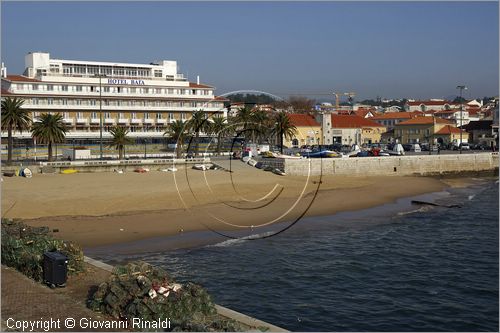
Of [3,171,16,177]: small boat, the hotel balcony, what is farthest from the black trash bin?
the hotel balcony

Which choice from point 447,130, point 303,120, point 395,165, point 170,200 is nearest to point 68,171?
point 170,200

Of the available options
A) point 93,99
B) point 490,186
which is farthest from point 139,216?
point 93,99

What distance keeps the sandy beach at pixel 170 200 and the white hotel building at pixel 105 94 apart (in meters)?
33.2

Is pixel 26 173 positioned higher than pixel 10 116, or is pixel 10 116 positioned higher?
pixel 10 116

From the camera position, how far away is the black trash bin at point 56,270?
16.3 metres

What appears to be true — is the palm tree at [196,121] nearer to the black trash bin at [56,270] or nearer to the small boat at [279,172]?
the small boat at [279,172]

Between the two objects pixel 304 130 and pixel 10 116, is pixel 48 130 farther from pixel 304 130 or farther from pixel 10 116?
pixel 304 130

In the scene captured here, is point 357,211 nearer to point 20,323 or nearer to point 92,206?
point 92,206

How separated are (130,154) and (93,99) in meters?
13.5

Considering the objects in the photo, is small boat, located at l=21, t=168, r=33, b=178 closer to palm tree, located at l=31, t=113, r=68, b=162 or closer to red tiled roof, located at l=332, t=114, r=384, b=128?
palm tree, located at l=31, t=113, r=68, b=162

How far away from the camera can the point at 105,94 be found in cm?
8762

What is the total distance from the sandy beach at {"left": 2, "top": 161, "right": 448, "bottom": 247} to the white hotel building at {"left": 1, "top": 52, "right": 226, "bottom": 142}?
3318 cm

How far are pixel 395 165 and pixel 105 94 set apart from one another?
144 feet

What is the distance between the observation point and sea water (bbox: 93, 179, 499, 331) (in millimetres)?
18531
